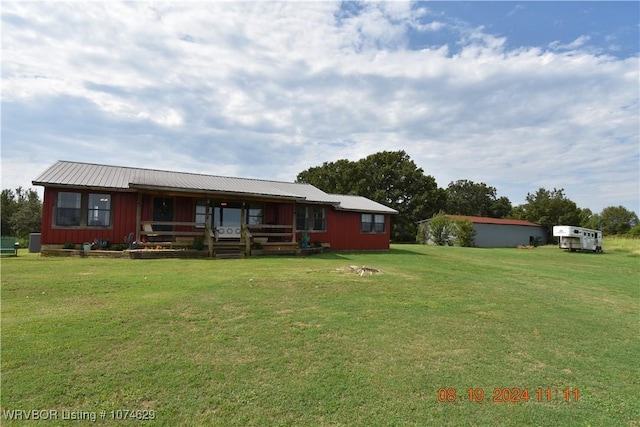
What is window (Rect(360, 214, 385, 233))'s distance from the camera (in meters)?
20.6

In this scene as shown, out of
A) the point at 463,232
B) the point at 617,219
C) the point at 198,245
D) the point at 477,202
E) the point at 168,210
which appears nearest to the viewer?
the point at 198,245

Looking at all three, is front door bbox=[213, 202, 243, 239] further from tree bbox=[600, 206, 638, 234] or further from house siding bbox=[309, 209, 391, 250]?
tree bbox=[600, 206, 638, 234]

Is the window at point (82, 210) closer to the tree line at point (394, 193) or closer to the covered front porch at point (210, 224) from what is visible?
the covered front porch at point (210, 224)

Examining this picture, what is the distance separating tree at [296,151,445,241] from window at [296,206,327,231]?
81.0 ft

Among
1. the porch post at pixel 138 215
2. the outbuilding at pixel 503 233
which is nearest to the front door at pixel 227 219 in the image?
the porch post at pixel 138 215

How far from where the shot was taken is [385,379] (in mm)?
3588

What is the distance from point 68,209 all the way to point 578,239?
34.6m

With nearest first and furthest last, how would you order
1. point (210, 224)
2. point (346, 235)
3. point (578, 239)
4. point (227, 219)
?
point (210, 224) < point (227, 219) < point (346, 235) < point (578, 239)

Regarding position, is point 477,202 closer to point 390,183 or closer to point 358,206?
point 390,183

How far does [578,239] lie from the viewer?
28.4 metres

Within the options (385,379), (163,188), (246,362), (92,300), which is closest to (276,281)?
(92,300)

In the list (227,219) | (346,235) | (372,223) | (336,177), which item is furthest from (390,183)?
(227,219)

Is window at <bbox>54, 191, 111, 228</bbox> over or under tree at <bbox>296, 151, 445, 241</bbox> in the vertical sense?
under

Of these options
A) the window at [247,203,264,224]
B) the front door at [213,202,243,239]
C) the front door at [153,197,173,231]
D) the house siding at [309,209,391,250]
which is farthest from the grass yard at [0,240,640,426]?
the house siding at [309,209,391,250]
